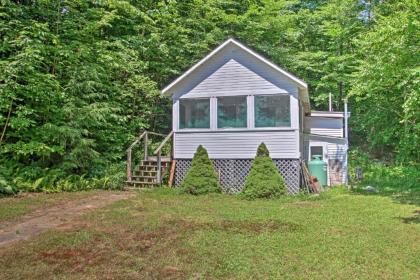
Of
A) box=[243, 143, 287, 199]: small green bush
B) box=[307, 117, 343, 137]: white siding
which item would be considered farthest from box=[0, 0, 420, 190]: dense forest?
box=[243, 143, 287, 199]: small green bush

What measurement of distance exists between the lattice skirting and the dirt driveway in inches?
129

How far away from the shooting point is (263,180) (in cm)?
1127

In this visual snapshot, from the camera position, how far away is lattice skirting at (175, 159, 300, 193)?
39.6 ft

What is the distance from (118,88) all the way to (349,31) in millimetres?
13541

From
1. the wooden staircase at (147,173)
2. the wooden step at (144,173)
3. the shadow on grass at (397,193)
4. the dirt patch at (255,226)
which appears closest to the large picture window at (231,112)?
the wooden staircase at (147,173)

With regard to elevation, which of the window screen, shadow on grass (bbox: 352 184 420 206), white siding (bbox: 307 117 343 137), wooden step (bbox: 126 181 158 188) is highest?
white siding (bbox: 307 117 343 137)

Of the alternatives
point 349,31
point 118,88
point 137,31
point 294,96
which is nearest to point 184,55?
point 137,31

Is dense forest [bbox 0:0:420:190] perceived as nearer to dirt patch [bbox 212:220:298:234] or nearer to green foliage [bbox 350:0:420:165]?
green foliage [bbox 350:0:420:165]

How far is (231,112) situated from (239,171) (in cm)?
207

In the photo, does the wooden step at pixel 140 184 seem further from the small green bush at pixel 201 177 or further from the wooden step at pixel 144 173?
the small green bush at pixel 201 177

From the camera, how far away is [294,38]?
21.7 m

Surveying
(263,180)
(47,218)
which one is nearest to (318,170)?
(263,180)

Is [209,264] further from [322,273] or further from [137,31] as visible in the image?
[137,31]

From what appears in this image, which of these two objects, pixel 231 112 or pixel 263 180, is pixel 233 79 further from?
pixel 263 180
